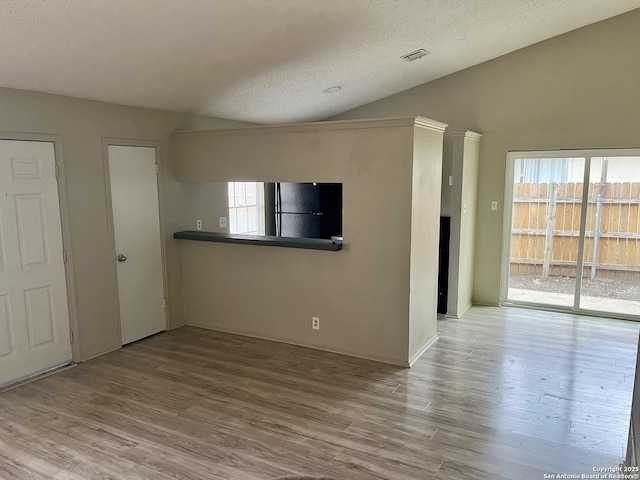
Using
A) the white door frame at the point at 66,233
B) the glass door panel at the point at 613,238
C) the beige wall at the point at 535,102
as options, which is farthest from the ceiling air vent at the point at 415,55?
the white door frame at the point at 66,233

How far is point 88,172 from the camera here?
13.6 feet

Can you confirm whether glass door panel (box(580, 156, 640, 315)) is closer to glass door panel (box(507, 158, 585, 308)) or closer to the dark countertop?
glass door panel (box(507, 158, 585, 308))

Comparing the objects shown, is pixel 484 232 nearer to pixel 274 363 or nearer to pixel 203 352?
pixel 274 363

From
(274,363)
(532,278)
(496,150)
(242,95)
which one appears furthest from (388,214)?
(532,278)

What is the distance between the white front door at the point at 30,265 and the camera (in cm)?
364

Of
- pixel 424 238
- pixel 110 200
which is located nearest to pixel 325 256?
pixel 424 238

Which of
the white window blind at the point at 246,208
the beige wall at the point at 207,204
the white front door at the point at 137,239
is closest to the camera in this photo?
the white front door at the point at 137,239

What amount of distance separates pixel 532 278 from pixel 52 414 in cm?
537

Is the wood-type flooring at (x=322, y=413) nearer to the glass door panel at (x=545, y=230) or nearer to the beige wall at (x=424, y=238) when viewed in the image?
the beige wall at (x=424, y=238)

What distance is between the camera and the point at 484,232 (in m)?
5.96

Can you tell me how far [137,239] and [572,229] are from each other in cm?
500

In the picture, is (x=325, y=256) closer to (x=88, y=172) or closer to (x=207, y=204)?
(x=207, y=204)

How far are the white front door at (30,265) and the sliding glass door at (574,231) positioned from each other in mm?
5036

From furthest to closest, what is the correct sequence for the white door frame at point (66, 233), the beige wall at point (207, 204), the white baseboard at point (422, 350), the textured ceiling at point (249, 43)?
1. the beige wall at point (207, 204)
2. the white baseboard at point (422, 350)
3. the white door frame at point (66, 233)
4. the textured ceiling at point (249, 43)
